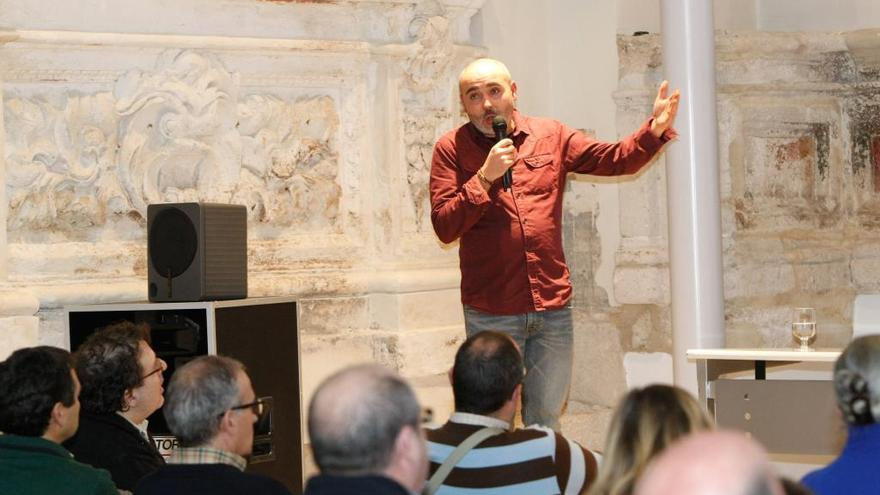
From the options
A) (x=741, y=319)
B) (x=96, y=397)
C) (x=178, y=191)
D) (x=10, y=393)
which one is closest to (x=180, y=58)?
(x=178, y=191)

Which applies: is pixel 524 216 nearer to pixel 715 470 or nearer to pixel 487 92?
pixel 487 92

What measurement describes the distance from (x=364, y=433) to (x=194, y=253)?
2902mm

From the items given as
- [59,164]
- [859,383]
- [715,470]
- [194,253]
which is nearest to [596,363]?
[194,253]

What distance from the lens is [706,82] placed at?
5.71 m

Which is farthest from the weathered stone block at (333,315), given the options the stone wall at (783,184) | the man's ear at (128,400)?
the man's ear at (128,400)

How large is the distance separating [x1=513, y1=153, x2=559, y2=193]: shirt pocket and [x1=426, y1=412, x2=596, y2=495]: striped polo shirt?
74.3 inches

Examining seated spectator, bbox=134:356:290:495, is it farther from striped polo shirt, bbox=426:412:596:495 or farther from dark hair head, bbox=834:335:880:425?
dark hair head, bbox=834:335:880:425

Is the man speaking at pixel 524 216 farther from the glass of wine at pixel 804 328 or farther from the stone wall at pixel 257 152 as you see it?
the stone wall at pixel 257 152

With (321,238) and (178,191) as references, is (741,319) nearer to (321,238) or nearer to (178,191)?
(321,238)

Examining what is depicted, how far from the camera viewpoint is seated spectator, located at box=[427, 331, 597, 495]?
2904 millimetres

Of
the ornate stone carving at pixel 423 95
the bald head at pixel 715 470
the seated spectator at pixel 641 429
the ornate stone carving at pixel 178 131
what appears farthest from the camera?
the ornate stone carving at pixel 423 95

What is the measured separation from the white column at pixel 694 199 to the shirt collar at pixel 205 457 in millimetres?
3017

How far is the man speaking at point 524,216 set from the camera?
471 cm

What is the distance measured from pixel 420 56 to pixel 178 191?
1327mm
